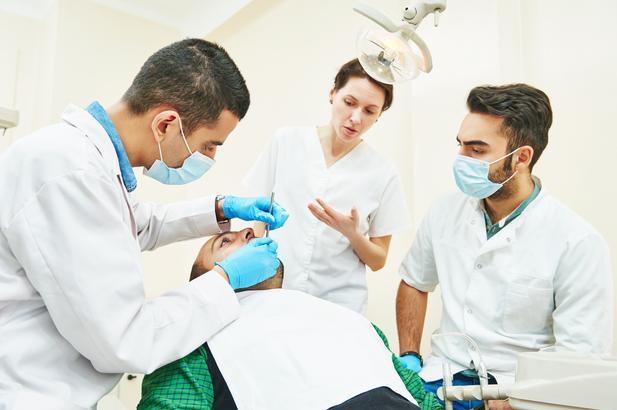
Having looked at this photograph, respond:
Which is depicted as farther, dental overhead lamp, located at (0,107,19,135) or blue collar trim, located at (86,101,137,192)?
dental overhead lamp, located at (0,107,19,135)

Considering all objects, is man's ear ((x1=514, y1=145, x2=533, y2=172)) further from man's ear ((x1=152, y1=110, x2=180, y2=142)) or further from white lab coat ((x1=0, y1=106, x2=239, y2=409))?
white lab coat ((x1=0, y1=106, x2=239, y2=409))

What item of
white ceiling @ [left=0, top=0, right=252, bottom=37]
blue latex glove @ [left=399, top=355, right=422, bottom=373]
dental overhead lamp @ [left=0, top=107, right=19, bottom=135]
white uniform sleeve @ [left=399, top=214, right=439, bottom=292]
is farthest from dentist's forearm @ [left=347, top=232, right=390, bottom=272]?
white ceiling @ [left=0, top=0, right=252, bottom=37]

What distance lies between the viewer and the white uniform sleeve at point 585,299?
1.52 m

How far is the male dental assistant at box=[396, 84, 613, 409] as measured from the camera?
1561 millimetres

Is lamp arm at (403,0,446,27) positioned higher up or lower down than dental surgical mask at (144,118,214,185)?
higher up

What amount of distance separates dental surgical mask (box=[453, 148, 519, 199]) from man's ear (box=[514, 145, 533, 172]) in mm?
17

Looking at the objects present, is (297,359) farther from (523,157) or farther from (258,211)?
(523,157)

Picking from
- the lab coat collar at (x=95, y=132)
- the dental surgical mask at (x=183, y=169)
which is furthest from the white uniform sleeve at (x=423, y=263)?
the lab coat collar at (x=95, y=132)

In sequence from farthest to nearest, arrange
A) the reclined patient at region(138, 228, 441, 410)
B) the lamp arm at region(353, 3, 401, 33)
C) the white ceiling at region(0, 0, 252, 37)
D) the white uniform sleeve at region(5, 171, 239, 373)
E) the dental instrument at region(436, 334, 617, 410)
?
the white ceiling at region(0, 0, 252, 37)
the lamp arm at region(353, 3, 401, 33)
the reclined patient at region(138, 228, 441, 410)
the white uniform sleeve at region(5, 171, 239, 373)
the dental instrument at region(436, 334, 617, 410)

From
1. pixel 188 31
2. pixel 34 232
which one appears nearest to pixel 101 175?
pixel 34 232

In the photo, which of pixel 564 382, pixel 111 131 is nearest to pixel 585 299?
pixel 564 382

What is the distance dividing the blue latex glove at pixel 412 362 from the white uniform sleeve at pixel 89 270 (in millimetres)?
946

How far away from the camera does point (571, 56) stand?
6.67ft

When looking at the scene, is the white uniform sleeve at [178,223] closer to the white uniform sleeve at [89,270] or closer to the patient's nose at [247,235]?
the patient's nose at [247,235]
